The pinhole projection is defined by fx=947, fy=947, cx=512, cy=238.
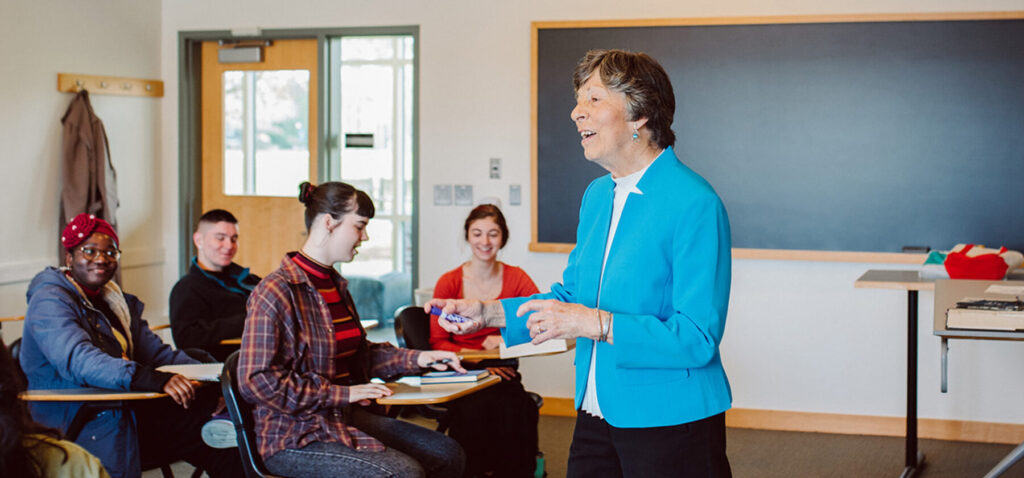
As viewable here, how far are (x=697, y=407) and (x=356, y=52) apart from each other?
4319 mm

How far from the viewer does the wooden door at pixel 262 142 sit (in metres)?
5.78

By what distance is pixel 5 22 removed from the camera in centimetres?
468

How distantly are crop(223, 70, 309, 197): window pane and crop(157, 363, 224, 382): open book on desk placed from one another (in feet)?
8.51

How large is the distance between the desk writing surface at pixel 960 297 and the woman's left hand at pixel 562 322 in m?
1.56

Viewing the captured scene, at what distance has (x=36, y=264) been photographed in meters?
4.90

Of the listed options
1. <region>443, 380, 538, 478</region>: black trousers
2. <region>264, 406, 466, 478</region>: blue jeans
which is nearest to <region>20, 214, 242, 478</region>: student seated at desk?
<region>264, 406, 466, 478</region>: blue jeans

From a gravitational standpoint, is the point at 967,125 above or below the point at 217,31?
below

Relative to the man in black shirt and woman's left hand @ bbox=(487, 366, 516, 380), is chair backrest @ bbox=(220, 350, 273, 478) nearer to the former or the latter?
woman's left hand @ bbox=(487, 366, 516, 380)

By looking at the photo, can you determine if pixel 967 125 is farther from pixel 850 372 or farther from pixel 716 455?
pixel 716 455

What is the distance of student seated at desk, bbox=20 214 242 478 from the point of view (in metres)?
3.01

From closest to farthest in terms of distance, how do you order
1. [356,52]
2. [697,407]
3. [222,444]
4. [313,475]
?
[697,407]
[313,475]
[222,444]
[356,52]

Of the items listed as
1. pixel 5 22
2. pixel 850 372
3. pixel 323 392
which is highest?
pixel 5 22

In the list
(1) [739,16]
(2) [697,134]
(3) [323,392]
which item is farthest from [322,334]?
(1) [739,16]

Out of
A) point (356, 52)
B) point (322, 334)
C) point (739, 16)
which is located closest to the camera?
point (322, 334)
